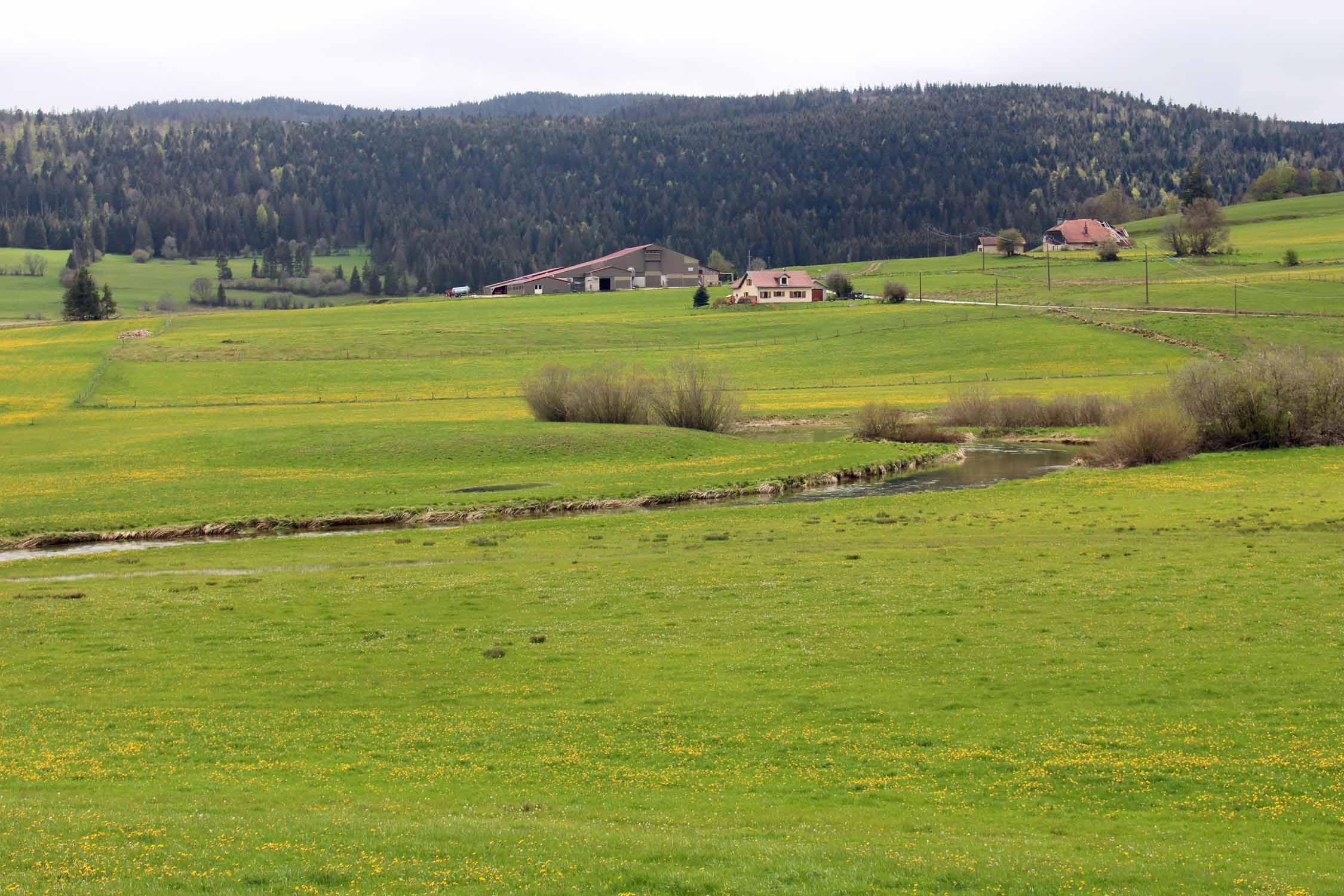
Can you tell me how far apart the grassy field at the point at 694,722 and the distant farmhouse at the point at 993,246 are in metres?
155

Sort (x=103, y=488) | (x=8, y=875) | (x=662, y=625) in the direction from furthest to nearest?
(x=103, y=488) < (x=662, y=625) < (x=8, y=875)

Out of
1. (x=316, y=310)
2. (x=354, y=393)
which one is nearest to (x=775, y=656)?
(x=354, y=393)

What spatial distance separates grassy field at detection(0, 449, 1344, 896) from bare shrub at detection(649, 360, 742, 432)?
111 ft

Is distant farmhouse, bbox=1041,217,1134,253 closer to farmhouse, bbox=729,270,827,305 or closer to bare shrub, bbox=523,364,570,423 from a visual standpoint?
farmhouse, bbox=729,270,827,305

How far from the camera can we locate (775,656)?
74.5 feet

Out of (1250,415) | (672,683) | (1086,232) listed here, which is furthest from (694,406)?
(1086,232)

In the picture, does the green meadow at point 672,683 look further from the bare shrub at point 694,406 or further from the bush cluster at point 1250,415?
the bare shrub at point 694,406

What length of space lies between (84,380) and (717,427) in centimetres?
5190

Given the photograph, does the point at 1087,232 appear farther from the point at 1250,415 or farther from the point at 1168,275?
the point at 1250,415

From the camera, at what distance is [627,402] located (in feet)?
224

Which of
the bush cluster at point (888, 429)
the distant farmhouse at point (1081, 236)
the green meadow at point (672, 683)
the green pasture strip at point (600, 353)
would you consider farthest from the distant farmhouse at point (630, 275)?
the green meadow at point (672, 683)

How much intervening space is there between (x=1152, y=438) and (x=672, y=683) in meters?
38.1

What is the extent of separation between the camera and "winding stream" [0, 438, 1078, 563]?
133ft

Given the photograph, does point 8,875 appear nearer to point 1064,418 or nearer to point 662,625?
point 662,625
